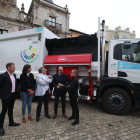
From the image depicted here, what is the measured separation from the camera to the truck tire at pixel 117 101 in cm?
363

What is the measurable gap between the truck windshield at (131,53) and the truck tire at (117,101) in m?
1.07

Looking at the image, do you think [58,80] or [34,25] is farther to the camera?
[34,25]

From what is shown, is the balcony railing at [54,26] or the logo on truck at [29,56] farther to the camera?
the balcony railing at [54,26]

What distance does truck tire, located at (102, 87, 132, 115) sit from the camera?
363 centimetres

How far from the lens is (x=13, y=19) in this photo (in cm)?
1379

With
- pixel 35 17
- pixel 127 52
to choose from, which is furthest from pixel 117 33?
pixel 127 52

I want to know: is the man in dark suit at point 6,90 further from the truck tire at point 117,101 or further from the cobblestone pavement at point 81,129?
the truck tire at point 117,101

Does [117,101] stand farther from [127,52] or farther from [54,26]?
[54,26]

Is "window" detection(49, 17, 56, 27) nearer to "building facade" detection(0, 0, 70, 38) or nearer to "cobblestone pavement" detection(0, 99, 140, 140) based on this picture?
"building facade" detection(0, 0, 70, 38)

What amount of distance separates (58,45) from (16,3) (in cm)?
1413

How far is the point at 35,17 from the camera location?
627 inches

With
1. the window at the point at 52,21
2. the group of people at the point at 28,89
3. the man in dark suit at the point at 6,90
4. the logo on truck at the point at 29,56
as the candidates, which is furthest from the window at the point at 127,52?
the window at the point at 52,21

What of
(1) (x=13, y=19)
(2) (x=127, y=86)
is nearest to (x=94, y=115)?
(2) (x=127, y=86)

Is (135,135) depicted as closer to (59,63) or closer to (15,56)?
(59,63)
